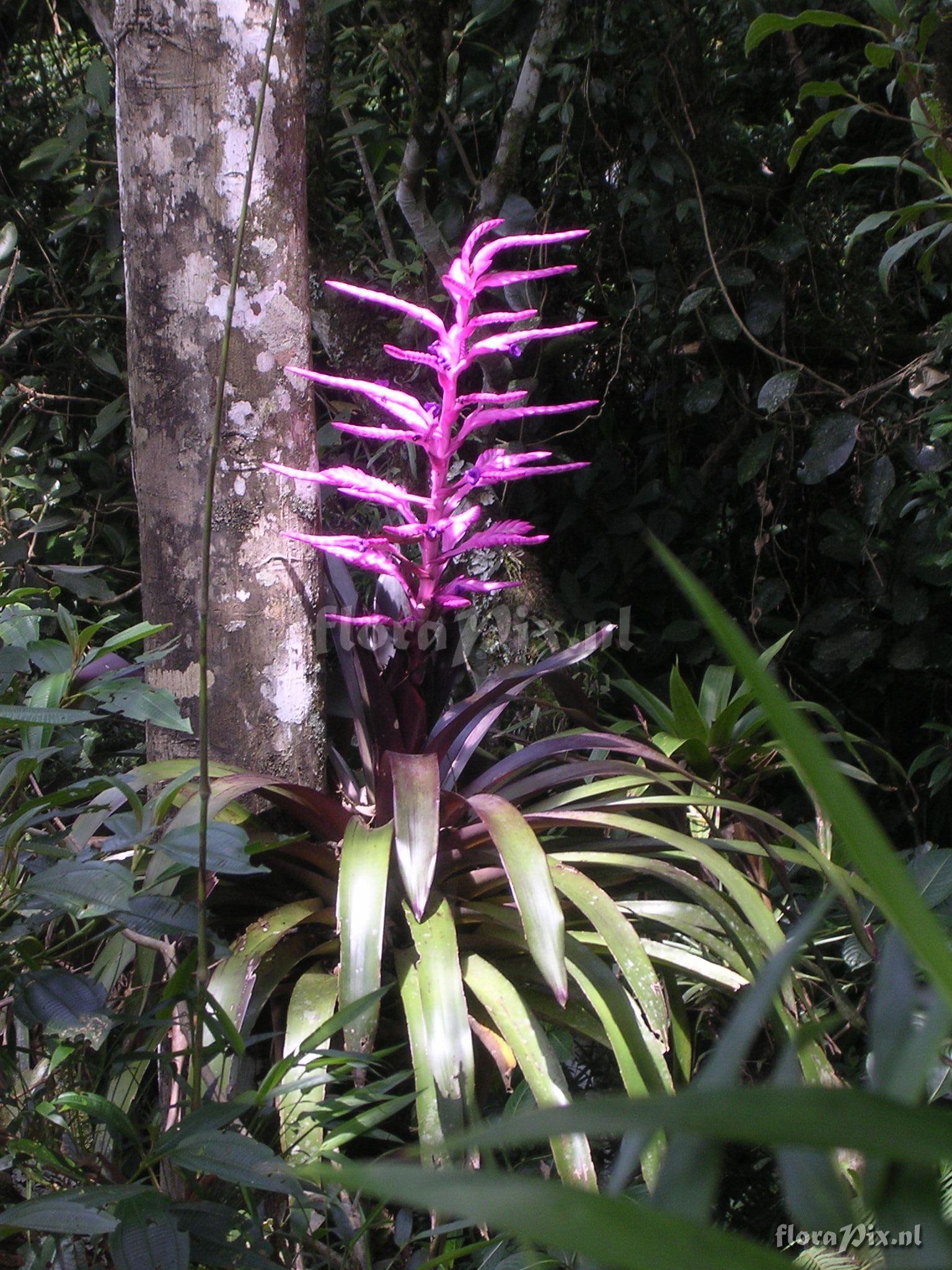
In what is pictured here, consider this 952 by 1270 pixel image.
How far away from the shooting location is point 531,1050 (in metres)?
0.91

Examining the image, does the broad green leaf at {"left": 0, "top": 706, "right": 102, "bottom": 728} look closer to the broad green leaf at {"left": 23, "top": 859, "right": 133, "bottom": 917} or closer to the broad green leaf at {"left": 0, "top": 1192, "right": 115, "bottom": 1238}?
the broad green leaf at {"left": 23, "top": 859, "right": 133, "bottom": 917}

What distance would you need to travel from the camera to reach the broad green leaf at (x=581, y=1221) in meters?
0.16

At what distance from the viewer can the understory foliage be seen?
53cm

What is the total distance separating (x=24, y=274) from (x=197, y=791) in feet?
4.83

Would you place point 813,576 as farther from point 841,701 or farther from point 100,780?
point 100,780

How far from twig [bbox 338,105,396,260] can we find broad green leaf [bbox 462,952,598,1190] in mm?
1568

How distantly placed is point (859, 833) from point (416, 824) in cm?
85

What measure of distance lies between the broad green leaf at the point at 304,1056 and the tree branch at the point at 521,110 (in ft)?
5.11

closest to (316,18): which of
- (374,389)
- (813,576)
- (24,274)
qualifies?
(24,274)

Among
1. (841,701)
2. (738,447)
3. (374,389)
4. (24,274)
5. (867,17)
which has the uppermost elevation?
(867,17)

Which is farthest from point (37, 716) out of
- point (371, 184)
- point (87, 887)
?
point (371, 184)

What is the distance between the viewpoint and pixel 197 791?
3.37 feet

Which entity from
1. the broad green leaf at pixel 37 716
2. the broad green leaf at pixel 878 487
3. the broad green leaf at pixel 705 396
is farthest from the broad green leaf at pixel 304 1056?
the broad green leaf at pixel 705 396

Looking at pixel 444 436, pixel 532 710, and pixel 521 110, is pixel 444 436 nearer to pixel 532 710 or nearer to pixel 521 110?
pixel 532 710
